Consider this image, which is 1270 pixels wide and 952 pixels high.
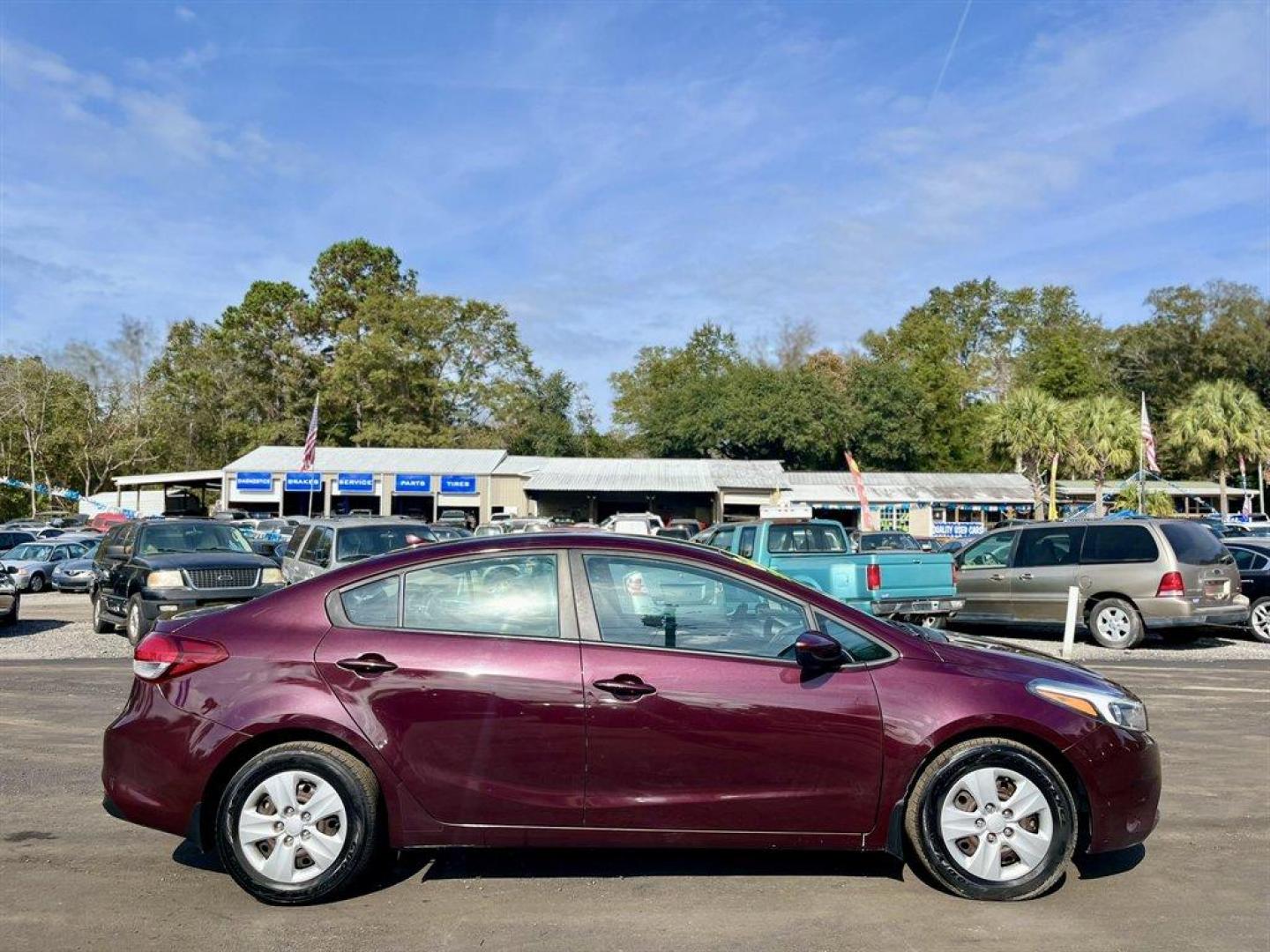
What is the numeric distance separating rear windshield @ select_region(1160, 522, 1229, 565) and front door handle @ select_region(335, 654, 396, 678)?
11956 mm

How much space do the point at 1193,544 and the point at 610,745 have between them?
11730mm

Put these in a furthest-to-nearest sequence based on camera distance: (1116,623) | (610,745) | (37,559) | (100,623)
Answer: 1. (37,559)
2. (100,623)
3. (1116,623)
4. (610,745)

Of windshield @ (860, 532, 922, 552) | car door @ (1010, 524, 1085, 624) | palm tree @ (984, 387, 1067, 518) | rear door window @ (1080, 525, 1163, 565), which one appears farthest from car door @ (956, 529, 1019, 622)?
palm tree @ (984, 387, 1067, 518)

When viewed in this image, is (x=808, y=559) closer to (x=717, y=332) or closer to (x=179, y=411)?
(x=179, y=411)

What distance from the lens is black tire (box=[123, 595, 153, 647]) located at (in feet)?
42.9

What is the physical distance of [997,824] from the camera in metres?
4.46

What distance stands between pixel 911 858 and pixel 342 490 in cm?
5124

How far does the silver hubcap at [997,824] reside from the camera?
4.45m

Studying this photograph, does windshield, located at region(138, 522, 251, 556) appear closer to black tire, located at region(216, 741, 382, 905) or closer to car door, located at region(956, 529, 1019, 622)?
car door, located at region(956, 529, 1019, 622)

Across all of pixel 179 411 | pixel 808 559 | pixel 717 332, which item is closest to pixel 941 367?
pixel 717 332

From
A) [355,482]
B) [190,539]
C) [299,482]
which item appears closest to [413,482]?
[355,482]

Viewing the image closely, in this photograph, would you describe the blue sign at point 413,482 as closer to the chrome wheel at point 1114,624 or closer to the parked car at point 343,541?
the parked car at point 343,541

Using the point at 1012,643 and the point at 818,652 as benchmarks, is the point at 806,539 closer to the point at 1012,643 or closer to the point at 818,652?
the point at 1012,643

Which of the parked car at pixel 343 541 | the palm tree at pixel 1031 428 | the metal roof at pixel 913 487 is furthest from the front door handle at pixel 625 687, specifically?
the metal roof at pixel 913 487
